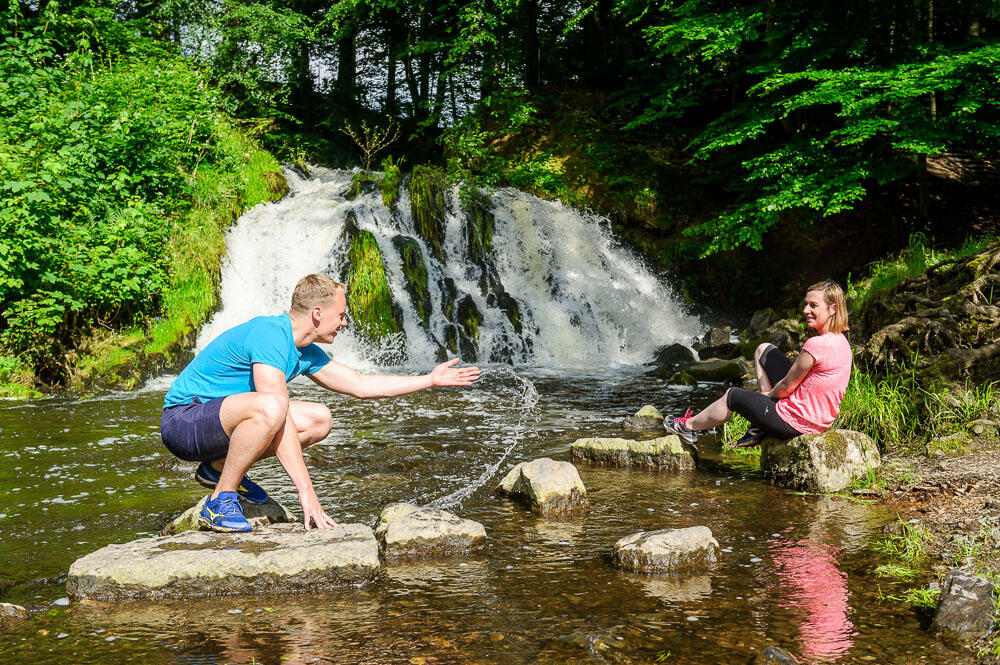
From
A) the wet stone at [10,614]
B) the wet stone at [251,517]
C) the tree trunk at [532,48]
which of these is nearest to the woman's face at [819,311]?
the wet stone at [251,517]

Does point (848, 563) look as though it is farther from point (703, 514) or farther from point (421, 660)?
point (421, 660)

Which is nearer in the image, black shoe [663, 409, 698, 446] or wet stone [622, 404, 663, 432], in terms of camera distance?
black shoe [663, 409, 698, 446]

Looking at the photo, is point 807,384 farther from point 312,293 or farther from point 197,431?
point 197,431

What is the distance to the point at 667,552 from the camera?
4059 millimetres

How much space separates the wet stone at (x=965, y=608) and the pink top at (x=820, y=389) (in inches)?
99.2

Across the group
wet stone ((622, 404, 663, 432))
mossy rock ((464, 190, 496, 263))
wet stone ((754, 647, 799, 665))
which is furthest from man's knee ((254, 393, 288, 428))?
mossy rock ((464, 190, 496, 263))

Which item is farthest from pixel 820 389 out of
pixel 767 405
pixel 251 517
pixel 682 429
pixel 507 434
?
pixel 251 517

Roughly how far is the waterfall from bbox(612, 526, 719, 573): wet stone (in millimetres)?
10147

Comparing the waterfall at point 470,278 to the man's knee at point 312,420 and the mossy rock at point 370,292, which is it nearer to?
the mossy rock at point 370,292

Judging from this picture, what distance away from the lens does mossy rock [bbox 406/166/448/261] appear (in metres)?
16.1

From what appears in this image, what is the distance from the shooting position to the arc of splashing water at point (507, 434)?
5586 millimetres

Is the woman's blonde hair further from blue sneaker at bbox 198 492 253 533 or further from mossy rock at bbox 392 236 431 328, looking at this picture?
mossy rock at bbox 392 236 431 328

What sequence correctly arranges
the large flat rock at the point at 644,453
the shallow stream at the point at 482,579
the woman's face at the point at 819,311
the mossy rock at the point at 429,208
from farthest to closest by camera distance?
1. the mossy rock at the point at 429,208
2. the large flat rock at the point at 644,453
3. the woman's face at the point at 819,311
4. the shallow stream at the point at 482,579

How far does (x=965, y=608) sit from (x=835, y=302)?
2.85 m
